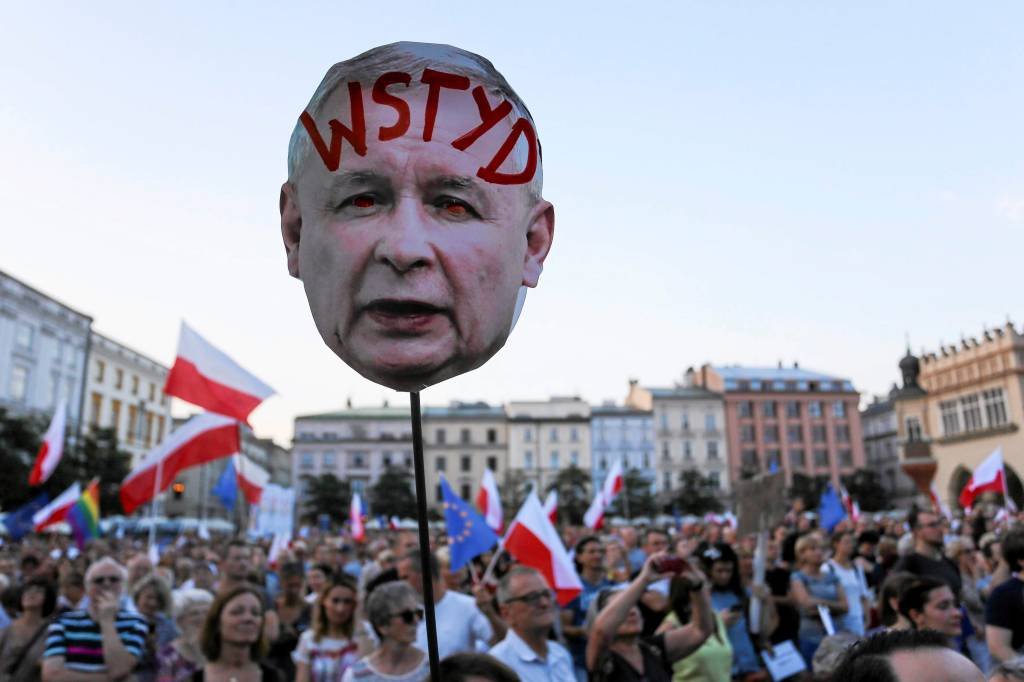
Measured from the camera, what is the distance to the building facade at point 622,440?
227 feet

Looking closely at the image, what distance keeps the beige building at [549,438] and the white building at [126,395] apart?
29.1 metres

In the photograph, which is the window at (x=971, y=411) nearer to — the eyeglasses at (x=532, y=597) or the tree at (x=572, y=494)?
the tree at (x=572, y=494)

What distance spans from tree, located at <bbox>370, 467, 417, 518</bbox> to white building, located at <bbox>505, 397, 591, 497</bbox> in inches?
447

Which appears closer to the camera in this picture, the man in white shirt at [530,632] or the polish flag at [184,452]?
the man in white shirt at [530,632]

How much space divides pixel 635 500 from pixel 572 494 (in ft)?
18.6

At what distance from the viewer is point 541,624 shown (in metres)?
3.86

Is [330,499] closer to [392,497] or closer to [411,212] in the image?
[392,497]

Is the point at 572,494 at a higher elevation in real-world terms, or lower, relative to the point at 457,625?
higher

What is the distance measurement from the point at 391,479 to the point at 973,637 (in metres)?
58.9

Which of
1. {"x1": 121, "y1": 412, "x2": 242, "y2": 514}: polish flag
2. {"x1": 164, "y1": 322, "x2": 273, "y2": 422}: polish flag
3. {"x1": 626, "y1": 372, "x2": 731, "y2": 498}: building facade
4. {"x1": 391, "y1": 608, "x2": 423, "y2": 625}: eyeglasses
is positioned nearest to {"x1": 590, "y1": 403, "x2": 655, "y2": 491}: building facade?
{"x1": 626, "y1": 372, "x2": 731, "y2": 498}: building facade

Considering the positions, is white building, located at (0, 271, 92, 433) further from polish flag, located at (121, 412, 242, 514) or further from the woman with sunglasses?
the woman with sunglasses

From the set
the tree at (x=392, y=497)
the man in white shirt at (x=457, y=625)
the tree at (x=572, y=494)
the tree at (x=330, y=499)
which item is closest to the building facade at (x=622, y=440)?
the tree at (x=572, y=494)

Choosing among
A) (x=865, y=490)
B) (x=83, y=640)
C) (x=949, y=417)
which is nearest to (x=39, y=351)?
(x=83, y=640)

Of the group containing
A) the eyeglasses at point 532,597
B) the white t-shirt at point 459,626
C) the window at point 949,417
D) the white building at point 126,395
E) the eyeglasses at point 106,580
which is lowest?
the white t-shirt at point 459,626
